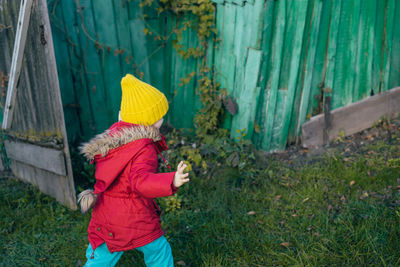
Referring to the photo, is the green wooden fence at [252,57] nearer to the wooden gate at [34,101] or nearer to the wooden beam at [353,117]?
the wooden beam at [353,117]

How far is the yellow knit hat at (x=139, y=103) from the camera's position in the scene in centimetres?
209

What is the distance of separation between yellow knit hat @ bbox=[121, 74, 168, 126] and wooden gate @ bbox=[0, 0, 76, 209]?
1354 millimetres

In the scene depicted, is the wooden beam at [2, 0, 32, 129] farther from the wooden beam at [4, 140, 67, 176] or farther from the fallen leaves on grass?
the fallen leaves on grass

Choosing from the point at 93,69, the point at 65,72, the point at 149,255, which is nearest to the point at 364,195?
the point at 149,255

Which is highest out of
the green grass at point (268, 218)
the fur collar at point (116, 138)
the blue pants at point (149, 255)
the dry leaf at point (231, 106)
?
the fur collar at point (116, 138)

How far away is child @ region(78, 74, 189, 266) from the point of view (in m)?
2.03

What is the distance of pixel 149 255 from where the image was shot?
86.2 inches

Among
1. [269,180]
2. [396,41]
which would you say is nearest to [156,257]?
[269,180]

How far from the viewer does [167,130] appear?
14.9 ft

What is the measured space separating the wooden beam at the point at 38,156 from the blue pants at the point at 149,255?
1.45m

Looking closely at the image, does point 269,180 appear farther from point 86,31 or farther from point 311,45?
point 86,31

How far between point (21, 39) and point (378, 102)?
4.20 meters

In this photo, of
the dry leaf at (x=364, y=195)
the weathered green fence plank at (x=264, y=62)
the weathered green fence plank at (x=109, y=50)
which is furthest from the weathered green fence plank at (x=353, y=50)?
the weathered green fence plank at (x=109, y=50)

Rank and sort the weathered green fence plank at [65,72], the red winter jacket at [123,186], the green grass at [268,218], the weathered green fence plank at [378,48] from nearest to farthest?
the red winter jacket at [123,186] < the green grass at [268,218] < the weathered green fence plank at [65,72] < the weathered green fence plank at [378,48]
